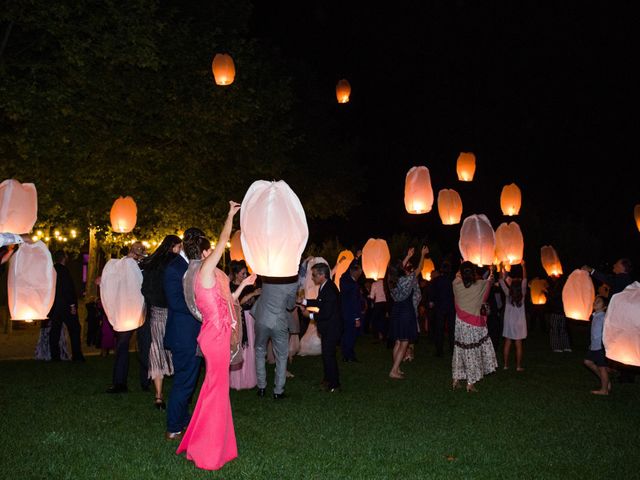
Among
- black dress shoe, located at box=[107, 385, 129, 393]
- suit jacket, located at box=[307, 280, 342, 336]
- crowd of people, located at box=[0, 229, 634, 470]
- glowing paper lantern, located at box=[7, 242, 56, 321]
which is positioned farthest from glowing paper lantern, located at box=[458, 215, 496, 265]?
glowing paper lantern, located at box=[7, 242, 56, 321]

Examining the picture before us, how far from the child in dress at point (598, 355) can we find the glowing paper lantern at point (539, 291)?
10.2 m

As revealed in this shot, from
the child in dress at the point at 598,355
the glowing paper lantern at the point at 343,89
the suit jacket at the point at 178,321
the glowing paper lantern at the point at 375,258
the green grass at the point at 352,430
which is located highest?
the glowing paper lantern at the point at 343,89

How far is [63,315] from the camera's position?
12570 millimetres

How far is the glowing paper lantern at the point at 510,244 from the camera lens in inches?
514

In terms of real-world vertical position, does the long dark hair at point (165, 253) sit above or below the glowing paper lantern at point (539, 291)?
above

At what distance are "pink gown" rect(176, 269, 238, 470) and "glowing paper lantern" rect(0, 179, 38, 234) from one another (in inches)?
168

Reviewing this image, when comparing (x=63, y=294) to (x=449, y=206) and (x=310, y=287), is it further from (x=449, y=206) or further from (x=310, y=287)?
(x=449, y=206)

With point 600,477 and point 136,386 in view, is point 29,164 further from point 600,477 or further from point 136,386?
point 600,477

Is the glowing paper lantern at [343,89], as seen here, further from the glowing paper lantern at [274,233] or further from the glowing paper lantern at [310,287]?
the glowing paper lantern at [274,233]

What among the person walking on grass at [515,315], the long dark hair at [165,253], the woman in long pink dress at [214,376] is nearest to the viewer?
the woman in long pink dress at [214,376]

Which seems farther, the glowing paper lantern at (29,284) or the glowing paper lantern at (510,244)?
the glowing paper lantern at (510,244)

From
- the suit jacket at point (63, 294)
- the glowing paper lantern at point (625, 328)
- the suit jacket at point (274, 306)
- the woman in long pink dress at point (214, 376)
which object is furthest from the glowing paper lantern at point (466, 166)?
the woman in long pink dress at point (214, 376)

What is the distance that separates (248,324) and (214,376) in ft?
15.5

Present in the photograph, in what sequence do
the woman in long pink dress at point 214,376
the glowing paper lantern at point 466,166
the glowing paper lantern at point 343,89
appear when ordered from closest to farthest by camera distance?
the woman in long pink dress at point 214,376, the glowing paper lantern at point 466,166, the glowing paper lantern at point 343,89
